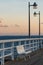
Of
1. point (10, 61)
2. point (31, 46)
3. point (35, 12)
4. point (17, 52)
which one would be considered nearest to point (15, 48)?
point (17, 52)

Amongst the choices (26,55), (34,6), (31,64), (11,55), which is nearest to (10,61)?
(11,55)

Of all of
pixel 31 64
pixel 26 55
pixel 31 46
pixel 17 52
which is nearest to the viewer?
pixel 31 64

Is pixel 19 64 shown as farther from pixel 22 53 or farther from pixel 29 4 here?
pixel 29 4

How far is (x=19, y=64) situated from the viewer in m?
13.6

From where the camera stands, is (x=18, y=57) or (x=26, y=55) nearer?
(x=18, y=57)

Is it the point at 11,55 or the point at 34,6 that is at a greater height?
the point at 34,6

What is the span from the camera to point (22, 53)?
16.1 metres

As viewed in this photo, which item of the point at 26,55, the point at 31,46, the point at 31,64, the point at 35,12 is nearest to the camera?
the point at 31,64

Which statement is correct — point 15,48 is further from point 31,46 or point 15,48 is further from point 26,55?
point 31,46

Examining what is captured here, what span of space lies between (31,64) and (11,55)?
1357mm

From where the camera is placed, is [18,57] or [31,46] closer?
Answer: [18,57]

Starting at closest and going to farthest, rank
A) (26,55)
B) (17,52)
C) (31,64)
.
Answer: (31,64)
(17,52)
(26,55)

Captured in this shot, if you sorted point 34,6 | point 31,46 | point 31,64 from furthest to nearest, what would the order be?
point 34,6 → point 31,46 → point 31,64

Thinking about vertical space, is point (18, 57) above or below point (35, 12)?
below
